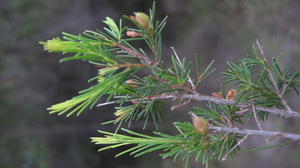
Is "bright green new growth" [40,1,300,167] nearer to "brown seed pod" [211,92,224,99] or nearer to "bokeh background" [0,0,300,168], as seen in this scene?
"brown seed pod" [211,92,224,99]

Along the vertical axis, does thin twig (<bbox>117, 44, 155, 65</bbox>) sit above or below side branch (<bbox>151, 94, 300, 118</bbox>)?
above

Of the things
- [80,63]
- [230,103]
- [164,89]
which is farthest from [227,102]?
[80,63]

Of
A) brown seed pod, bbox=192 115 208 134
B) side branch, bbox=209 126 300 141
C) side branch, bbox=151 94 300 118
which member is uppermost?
side branch, bbox=151 94 300 118

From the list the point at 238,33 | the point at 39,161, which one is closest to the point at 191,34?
the point at 238,33

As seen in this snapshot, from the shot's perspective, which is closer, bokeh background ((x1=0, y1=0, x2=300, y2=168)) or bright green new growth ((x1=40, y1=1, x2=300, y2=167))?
bright green new growth ((x1=40, y1=1, x2=300, y2=167))

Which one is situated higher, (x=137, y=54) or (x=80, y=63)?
(x=80, y=63)

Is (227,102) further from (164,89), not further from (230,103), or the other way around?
(164,89)

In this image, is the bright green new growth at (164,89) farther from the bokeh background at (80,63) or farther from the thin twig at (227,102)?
the bokeh background at (80,63)

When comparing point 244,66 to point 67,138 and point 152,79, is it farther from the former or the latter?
point 67,138

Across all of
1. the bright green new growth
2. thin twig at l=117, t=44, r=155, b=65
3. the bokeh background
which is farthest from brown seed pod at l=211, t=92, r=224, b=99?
the bokeh background
